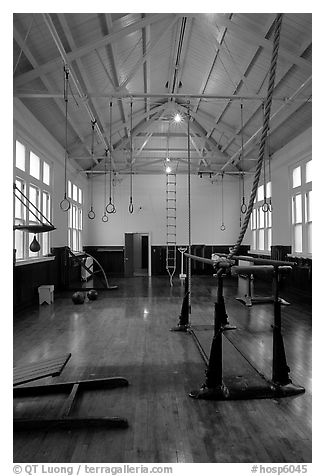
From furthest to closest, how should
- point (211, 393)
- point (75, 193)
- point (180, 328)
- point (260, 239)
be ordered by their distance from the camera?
point (260, 239) < point (75, 193) < point (180, 328) < point (211, 393)

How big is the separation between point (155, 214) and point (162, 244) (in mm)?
1242

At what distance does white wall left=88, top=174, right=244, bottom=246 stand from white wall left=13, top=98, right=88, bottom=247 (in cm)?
255

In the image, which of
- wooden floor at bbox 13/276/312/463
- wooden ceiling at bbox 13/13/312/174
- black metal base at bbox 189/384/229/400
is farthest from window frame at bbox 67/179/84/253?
black metal base at bbox 189/384/229/400

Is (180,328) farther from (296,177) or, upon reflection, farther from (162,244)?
(162,244)

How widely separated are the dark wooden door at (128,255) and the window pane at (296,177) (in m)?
6.49

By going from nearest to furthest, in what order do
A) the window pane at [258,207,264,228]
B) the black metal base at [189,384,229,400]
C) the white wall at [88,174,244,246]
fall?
the black metal base at [189,384,229,400], the window pane at [258,207,264,228], the white wall at [88,174,244,246]

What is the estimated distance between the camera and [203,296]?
774 cm

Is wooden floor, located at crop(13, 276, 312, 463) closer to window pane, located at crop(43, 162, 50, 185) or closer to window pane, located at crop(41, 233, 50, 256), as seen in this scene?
window pane, located at crop(41, 233, 50, 256)

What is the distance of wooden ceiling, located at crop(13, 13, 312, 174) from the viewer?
5113mm

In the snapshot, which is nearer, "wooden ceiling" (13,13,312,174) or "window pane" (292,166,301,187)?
"wooden ceiling" (13,13,312,174)

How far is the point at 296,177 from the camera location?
845 centimetres

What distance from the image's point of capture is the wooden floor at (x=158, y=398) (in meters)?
1.89

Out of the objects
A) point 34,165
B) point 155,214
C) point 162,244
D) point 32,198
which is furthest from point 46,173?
point 162,244

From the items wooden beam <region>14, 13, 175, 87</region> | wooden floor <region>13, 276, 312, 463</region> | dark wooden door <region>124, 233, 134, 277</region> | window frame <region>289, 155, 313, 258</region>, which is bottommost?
wooden floor <region>13, 276, 312, 463</region>
